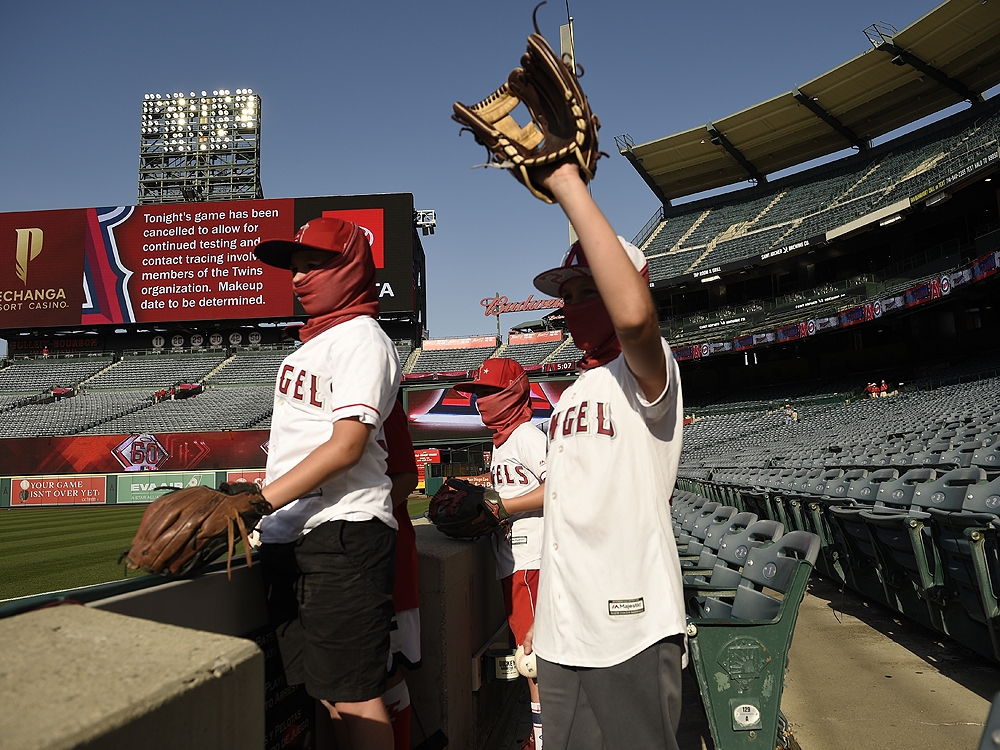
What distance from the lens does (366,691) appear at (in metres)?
1.47

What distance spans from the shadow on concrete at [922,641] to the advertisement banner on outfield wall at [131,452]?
68.8ft

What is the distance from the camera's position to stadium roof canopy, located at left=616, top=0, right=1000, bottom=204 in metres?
25.0

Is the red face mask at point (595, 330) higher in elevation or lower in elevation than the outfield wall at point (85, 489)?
higher

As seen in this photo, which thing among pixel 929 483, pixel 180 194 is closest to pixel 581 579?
pixel 929 483

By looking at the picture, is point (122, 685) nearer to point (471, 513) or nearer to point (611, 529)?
point (611, 529)

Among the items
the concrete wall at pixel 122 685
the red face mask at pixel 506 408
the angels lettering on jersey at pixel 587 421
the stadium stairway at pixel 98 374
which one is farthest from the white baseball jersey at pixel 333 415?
the stadium stairway at pixel 98 374

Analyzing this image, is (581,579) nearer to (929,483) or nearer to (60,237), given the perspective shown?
(929,483)

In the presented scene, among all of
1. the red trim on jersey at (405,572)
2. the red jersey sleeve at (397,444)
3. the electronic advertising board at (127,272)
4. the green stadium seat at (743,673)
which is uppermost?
the electronic advertising board at (127,272)

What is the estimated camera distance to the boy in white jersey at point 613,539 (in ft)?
4.02

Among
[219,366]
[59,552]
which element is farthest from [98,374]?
[59,552]

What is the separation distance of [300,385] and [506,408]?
1.70 metres

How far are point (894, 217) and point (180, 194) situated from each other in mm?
37876

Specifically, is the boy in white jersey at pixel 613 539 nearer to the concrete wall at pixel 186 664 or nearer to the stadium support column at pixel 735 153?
the concrete wall at pixel 186 664

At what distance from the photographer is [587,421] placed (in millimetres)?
1501
